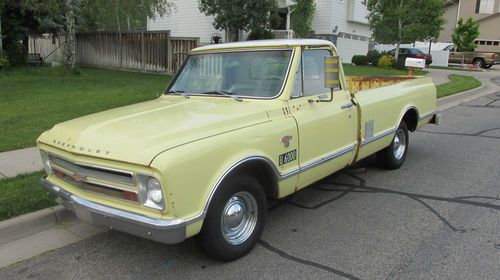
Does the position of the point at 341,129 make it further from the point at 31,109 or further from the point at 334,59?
the point at 31,109

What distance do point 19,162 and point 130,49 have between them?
15362mm

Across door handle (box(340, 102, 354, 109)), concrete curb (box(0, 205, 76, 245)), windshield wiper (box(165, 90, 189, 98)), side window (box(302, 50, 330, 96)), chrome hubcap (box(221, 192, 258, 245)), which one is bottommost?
concrete curb (box(0, 205, 76, 245))

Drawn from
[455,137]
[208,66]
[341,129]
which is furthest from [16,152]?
[455,137]

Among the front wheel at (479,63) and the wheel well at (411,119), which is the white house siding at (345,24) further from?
the wheel well at (411,119)

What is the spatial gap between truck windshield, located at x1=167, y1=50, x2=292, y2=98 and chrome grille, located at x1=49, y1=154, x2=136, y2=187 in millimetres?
1542

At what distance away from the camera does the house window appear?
51.6 meters

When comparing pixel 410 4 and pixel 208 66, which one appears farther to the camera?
pixel 410 4

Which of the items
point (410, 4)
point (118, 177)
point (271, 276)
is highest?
point (410, 4)

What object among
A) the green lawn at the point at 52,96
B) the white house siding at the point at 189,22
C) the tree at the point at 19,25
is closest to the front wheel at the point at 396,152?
the green lawn at the point at 52,96

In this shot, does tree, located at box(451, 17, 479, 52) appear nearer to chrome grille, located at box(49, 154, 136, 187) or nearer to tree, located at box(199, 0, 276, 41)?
tree, located at box(199, 0, 276, 41)

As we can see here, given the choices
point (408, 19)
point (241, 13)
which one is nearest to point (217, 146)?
point (241, 13)

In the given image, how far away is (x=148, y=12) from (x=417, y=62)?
13.0 m

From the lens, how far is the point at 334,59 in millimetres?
4109

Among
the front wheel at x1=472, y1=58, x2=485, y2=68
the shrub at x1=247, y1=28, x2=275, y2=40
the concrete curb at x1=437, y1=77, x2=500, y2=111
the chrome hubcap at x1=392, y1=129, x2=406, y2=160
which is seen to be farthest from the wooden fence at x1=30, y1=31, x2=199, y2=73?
the front wheel at x1=472, y1=58, x2=485, y2=68
